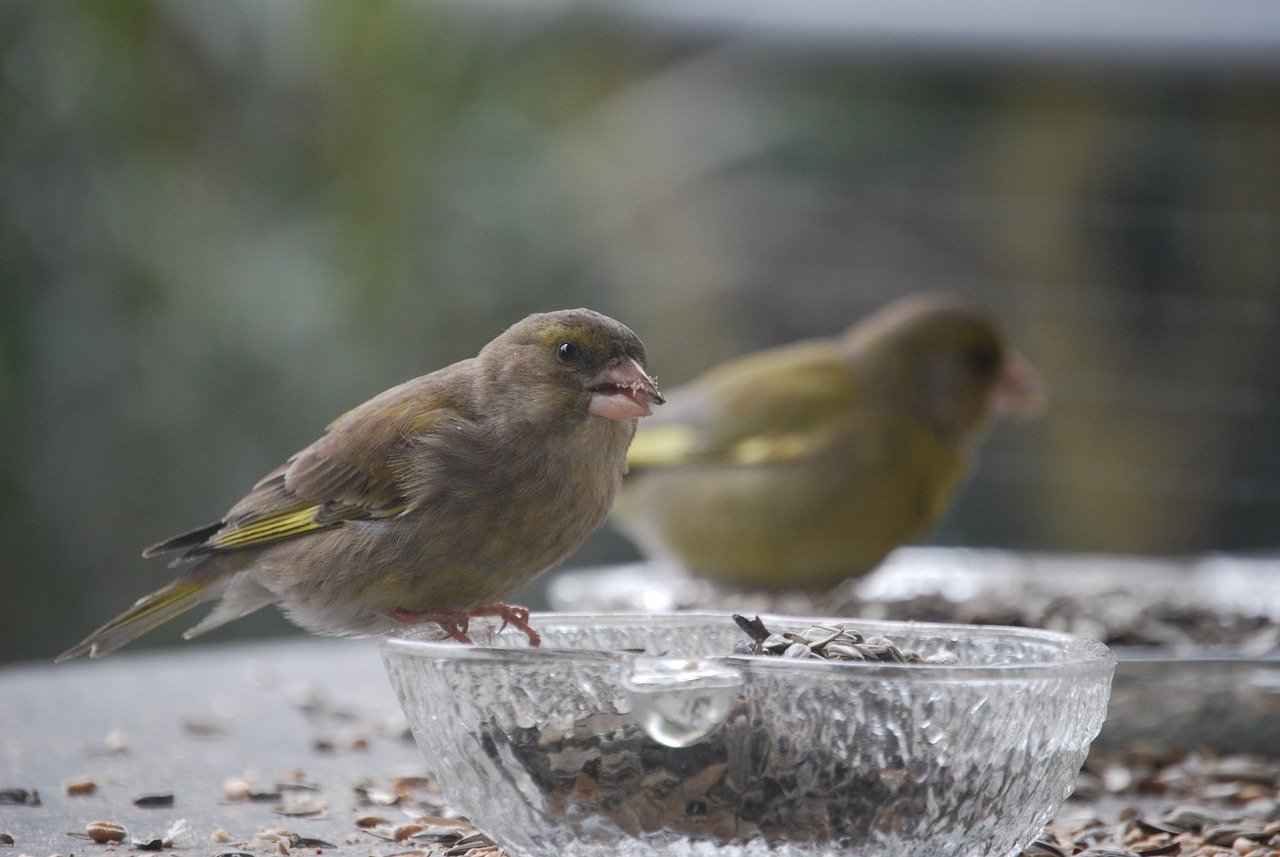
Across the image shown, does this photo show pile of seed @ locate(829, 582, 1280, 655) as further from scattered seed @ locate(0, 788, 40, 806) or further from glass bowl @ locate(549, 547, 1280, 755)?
scattered seed @ locate(0, 788, 40, 806)

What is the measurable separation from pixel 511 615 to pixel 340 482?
40cm

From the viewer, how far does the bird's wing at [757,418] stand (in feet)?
14.5

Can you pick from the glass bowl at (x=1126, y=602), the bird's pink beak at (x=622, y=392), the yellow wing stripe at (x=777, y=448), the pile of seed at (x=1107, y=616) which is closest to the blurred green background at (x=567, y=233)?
the glass bowl at (x=1126, y=602)

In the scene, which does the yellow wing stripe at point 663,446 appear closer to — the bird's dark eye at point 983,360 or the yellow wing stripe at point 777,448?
the yellow wing stripe at point 777,448

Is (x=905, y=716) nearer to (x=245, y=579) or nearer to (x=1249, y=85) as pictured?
(x=245, y=579)

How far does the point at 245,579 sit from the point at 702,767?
3.98 feet

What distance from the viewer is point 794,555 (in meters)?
4.33

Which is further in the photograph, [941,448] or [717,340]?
[717,340]

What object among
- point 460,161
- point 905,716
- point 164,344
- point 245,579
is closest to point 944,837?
point 905,716

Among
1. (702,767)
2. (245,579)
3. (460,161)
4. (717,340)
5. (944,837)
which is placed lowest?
(944,837)

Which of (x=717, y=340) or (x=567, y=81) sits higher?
(x=567, y=81)

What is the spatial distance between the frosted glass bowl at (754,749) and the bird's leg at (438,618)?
483 millimetres

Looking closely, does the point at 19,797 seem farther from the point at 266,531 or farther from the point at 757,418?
the point at 757,418

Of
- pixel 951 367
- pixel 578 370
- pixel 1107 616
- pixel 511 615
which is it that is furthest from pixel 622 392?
pixel 951 367
